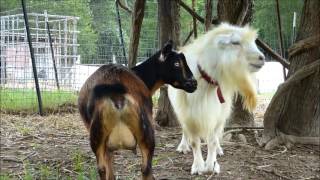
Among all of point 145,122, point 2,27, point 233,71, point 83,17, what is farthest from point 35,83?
point 145,122

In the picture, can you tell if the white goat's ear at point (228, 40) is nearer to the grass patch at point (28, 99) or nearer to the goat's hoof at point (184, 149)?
the goat's hoof at point (184, 149)

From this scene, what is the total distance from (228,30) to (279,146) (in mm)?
1584

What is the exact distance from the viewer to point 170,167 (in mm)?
4980

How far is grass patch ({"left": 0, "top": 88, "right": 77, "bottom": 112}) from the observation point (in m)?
9.09

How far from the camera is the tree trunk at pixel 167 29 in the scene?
724cm

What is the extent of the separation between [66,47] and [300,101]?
288 inches

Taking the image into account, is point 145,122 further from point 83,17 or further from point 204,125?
point 83,17

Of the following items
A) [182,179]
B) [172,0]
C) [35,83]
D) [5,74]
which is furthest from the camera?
[5,74]

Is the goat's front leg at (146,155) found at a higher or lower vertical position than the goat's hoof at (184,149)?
higher

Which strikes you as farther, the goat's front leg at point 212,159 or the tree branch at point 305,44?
the tree branch at point 305,44

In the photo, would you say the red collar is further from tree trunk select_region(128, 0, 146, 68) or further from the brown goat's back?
tree trunk select_region(128, 0, 146, 68)

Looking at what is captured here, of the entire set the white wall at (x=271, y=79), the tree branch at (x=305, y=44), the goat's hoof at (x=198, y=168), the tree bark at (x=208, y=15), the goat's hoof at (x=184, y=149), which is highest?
the tree bark at (x=208, y=15)

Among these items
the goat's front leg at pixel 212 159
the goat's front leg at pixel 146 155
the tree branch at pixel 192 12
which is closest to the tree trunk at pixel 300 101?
the goat's front leg at pixel 212 159

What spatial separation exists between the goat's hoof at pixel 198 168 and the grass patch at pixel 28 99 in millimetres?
4825
